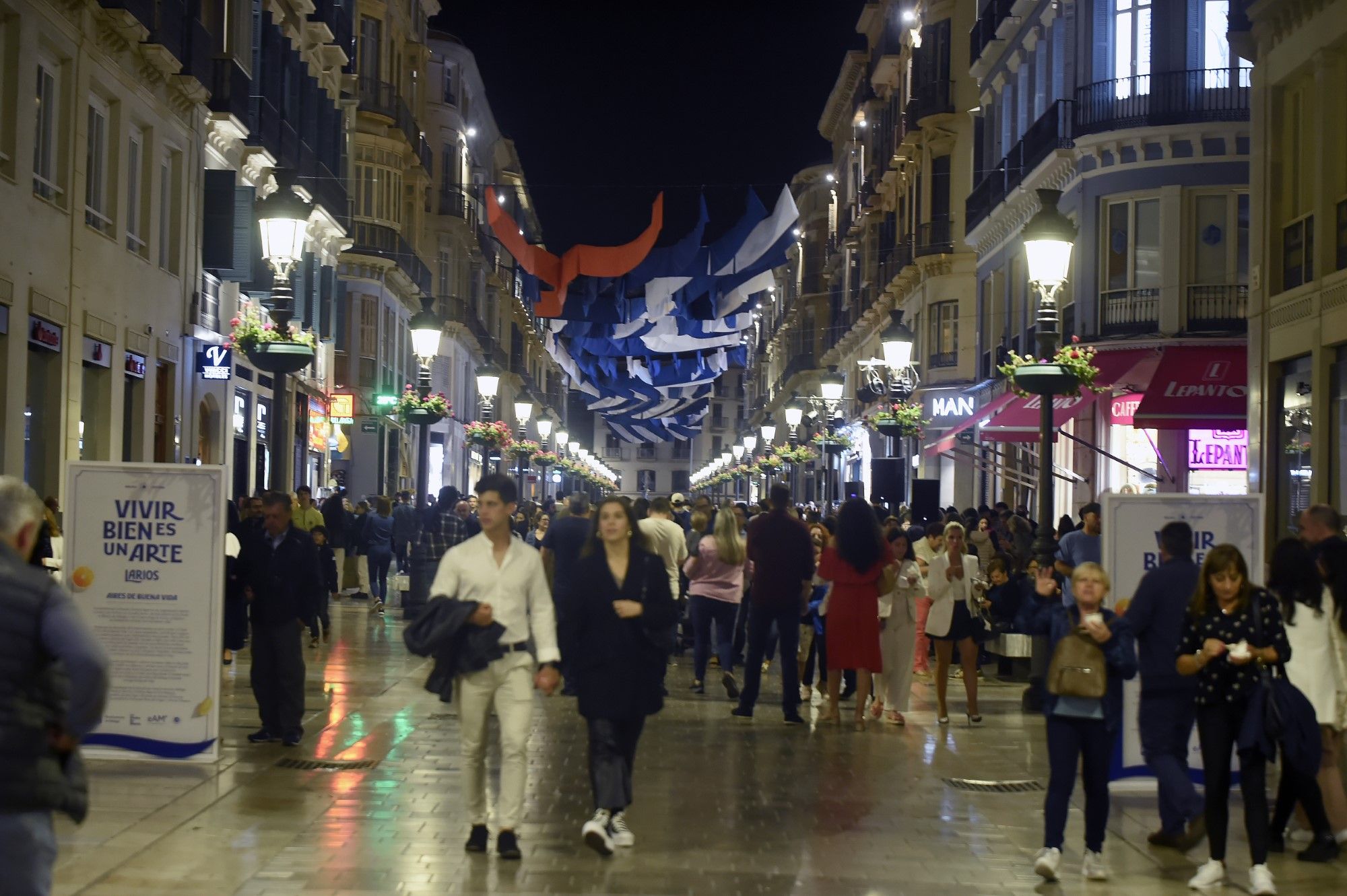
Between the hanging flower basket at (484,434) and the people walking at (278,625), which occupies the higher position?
the hanging flower basket at (484,434)

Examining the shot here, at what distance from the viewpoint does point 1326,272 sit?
1906 centimetres

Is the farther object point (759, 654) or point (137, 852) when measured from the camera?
point (759, 654)

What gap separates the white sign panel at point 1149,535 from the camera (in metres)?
10.8

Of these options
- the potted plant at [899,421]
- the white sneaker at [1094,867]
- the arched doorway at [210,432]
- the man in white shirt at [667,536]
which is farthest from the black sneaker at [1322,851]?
the arched doorway at [210,432]

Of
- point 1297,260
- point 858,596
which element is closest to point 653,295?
point 1297,260

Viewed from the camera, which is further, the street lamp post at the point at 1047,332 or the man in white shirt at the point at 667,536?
the man in white shirt at the point at 667,536

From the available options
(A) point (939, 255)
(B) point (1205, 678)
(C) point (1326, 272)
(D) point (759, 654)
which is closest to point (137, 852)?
(B) point (1205, 678)

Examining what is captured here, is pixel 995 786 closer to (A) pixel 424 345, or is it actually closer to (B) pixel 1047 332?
(B) pixel 1047 332

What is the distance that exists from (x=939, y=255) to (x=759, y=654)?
1228 inches

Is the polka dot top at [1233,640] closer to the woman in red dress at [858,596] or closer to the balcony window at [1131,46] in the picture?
the woman in red dress at [858,596]

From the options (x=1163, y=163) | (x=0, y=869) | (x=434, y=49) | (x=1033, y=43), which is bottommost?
(x=0, y=869)

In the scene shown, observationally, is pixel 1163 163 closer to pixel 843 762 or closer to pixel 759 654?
pixel 759 654

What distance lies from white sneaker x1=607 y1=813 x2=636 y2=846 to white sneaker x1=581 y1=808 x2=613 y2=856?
46mm

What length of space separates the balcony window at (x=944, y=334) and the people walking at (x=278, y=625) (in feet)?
107
